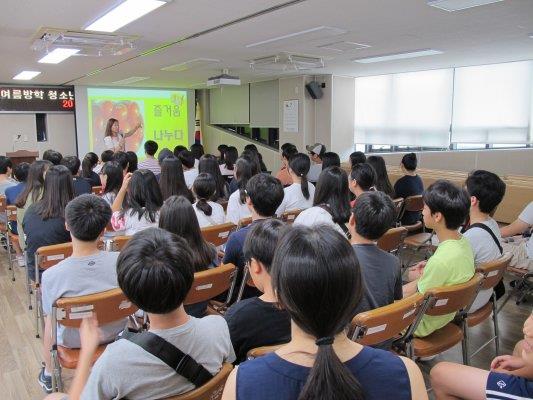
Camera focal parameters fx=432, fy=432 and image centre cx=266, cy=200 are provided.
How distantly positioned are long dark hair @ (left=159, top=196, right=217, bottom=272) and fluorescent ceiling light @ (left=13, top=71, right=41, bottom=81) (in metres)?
6.65

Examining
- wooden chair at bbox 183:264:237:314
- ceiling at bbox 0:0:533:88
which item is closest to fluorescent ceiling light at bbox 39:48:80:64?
ceiling at bbox 0:0:533:88

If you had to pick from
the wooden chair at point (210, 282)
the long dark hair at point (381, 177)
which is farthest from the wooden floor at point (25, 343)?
the long dark hair at point (381, 177)

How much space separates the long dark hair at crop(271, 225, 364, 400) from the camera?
84 cm

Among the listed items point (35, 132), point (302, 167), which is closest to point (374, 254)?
point (302, 167)

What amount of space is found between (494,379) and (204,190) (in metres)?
2.37

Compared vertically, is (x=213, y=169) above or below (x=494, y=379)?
above

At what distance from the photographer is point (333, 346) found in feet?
2.96

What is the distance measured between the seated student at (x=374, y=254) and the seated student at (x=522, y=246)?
1.87 metres

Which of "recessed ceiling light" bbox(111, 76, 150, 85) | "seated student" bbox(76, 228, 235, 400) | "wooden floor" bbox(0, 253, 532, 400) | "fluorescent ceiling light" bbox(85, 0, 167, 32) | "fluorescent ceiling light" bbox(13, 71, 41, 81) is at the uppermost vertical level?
"recessed ceiling light" bbox(111, 76, 150, 85)

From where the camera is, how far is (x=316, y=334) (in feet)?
2.92

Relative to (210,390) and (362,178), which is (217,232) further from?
(210,390)

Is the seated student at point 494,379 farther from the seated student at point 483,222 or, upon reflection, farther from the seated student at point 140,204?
the seated student at point 140,204

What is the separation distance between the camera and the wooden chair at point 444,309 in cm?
201

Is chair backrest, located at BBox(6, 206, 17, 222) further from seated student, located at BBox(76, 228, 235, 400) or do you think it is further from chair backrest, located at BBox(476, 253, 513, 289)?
chair backrest, located at BBox(476, 253, 513, 289)
